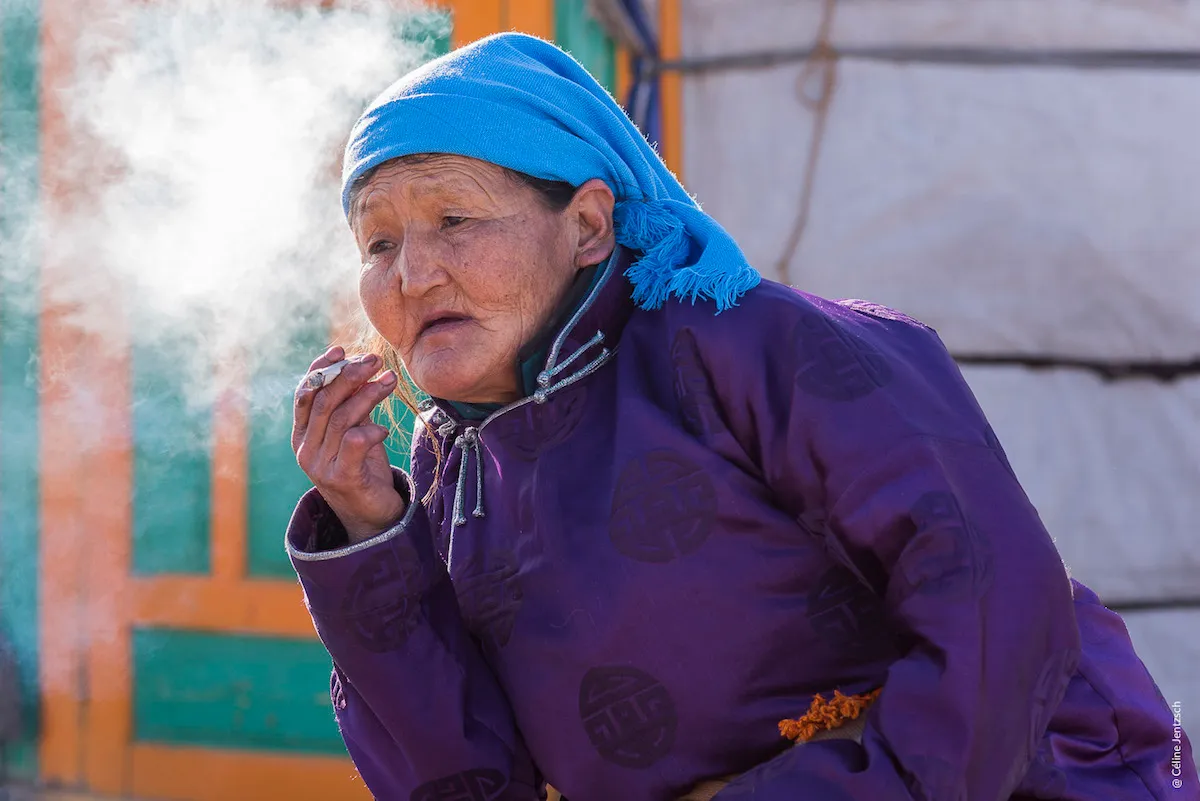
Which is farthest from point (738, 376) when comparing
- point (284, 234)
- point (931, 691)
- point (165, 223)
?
point (165, 223)

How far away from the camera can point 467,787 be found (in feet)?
5.71

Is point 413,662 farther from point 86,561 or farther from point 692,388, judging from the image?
point 86,561

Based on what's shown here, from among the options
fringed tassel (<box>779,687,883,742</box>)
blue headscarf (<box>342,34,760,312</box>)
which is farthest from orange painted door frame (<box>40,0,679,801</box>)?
fringed tassel (<box>779,687,883,742</box>)

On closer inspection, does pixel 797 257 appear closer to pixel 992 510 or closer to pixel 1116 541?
pixel 1116 541

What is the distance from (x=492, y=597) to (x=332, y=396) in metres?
0.36

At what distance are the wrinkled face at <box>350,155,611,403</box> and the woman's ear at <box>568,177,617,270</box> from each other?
38 millimetres

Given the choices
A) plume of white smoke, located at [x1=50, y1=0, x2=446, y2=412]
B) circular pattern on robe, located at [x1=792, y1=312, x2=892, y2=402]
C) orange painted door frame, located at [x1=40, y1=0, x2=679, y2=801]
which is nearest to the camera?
circular pattern on robe, located at [x1=792, y1=312, x2=892, y2=402]

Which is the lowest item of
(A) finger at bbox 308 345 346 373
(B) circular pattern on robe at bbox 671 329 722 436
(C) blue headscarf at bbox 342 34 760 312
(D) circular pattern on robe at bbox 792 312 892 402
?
(A) finger at bbox 308 345 346 373

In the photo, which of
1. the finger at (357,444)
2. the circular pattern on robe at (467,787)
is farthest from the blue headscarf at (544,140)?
the circular pattern on robe at (467,787)

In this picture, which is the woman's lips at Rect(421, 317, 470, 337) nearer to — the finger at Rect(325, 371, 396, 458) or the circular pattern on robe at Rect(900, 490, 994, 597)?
the finger at Rect(325, 371, 396, 458)

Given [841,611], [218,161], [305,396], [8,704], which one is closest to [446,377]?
[305,396]

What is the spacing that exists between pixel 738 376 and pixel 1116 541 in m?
2.52

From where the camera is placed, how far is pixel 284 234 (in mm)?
3691

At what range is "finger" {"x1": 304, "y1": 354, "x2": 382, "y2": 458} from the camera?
5.51ft
